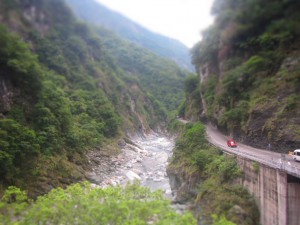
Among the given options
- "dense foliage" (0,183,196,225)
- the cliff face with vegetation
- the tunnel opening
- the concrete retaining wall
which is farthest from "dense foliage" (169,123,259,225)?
the cliff face with vegetation

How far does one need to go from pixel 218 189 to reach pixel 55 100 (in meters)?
28.2

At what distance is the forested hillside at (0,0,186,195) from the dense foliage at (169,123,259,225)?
16.0m

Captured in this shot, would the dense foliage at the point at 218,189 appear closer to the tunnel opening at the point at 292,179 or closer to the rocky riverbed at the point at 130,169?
the tunnel opening at the point at 292,179

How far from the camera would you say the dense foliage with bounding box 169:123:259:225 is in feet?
64.5

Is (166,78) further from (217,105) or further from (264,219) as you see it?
(264,219)

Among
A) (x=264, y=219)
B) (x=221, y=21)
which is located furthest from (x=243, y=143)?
(x=221, y=21)

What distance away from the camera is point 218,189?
23172mm

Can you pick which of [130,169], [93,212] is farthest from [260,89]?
[93,212]

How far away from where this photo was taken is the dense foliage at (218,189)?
64.5ft

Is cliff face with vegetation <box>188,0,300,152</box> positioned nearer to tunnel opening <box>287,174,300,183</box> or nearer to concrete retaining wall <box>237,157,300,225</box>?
concrete retaining wall <box>237,157,300,225</box>

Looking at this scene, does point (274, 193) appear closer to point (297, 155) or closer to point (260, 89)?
point (297, 155)

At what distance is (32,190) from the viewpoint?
27.7 metres

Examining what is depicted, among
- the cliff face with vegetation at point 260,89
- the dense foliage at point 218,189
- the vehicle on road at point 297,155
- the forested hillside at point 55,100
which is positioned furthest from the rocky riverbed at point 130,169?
the vehicle on road at point 297,155

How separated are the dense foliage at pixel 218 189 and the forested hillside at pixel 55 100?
16.0 m
